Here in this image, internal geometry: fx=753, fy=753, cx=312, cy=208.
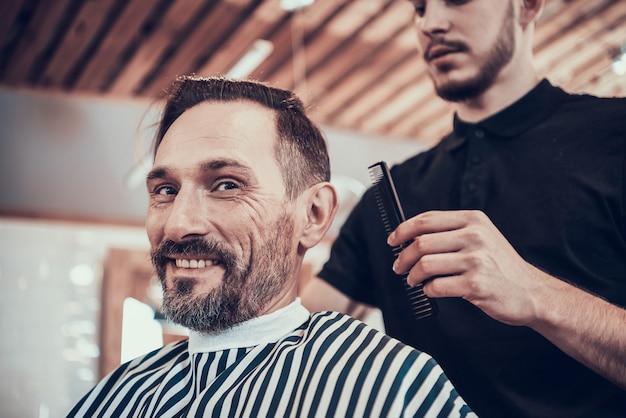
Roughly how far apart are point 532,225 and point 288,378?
2.06 ft

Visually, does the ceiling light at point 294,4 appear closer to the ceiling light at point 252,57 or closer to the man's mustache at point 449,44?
the ceiling light at point 252,57

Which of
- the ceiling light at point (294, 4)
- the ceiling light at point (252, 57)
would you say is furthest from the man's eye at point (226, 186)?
the ceiling light at point (252, 57)

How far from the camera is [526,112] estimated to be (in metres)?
1.72

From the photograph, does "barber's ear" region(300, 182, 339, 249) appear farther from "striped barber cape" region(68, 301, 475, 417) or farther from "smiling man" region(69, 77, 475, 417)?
"striped barber cape" region(68, 301, 475, 417)

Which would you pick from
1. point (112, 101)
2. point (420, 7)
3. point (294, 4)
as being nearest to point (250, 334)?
point (420, 7)

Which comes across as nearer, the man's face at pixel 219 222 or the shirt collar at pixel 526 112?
the man's face at pixel 219 222

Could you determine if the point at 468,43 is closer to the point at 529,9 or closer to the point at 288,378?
the point at 529,9

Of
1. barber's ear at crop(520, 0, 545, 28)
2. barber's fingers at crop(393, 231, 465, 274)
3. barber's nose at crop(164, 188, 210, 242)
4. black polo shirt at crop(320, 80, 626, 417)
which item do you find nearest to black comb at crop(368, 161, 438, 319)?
barber's fingers at crop(393, 231, 465, 274)

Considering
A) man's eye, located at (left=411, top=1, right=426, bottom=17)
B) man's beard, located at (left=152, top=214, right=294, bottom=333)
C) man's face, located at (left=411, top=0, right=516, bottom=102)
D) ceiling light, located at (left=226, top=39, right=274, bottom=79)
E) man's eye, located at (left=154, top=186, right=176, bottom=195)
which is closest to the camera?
man's beard, located at (left=152, top=214, right=294, bottom=333)

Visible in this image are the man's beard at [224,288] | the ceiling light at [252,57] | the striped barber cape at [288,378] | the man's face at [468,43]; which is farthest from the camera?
the ceiling light at [252,57]

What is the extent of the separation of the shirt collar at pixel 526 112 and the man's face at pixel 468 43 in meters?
0.08

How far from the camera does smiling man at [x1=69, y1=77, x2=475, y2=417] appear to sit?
1318 millimetres

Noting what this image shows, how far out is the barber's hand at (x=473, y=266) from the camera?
124cm

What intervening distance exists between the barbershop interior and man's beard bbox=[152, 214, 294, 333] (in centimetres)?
333
